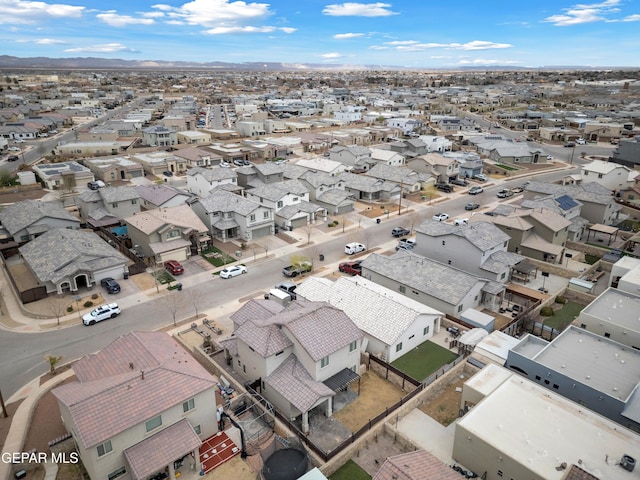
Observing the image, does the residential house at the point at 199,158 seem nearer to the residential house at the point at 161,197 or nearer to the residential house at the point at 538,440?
the residential house at the point at 161,197

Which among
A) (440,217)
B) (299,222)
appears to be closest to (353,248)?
(299,222)

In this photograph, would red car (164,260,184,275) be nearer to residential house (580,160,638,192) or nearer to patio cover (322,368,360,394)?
patio cover (322,368,360,394)

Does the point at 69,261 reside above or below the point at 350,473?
above

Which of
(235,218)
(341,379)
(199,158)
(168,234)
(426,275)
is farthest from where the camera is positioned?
(199,158)

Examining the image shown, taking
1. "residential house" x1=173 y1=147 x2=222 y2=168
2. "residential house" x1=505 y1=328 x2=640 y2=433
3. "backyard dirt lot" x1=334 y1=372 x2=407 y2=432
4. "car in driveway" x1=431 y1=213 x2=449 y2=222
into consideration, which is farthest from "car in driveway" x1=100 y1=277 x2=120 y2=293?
"residential house" x1=173 y1=147 x2=222 y2=168

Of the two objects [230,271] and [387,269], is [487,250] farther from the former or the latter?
[230,271]

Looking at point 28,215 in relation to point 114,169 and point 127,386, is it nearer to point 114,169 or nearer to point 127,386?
point 114,169
